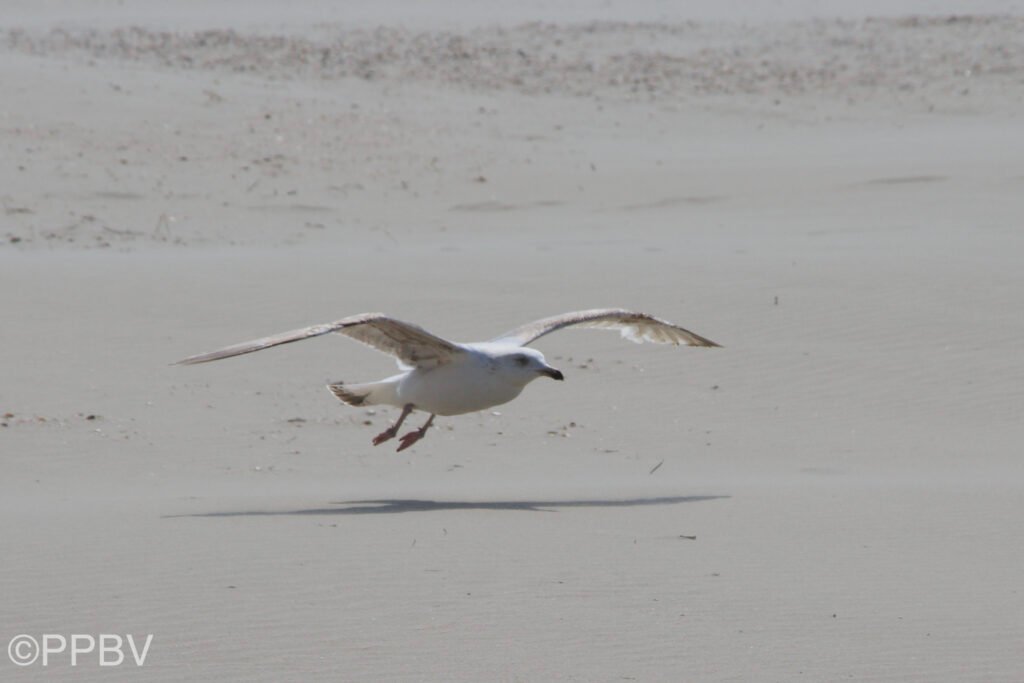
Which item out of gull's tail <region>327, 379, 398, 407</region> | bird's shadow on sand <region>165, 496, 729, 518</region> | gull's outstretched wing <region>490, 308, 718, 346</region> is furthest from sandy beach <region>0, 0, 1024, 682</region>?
gull's outstretched wing <region>490, 308, 718, 346</region>

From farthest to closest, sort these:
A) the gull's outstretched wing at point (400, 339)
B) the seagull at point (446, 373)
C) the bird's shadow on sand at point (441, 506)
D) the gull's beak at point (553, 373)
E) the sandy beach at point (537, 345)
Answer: the seagull at point (446, 373) → the gull's beak at point (553, 373) → the gull's outstretched wing at point (400, 339) → the bird's shadow on sand at point (441, 506) → the sandy beach at point (537, 345)

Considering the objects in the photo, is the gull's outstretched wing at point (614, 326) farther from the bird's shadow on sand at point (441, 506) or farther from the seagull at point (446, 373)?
the bird's shadow on sand at point (441, 506)

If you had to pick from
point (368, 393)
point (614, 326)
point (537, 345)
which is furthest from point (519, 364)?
point (537, 345)

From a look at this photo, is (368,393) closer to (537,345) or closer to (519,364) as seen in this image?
(519,364)

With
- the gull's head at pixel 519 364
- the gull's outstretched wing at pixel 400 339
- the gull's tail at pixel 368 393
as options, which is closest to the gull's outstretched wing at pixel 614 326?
the gull's head at pixel 519 364

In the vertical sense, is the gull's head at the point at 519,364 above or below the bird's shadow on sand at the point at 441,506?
above

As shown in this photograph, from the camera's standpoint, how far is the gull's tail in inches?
399

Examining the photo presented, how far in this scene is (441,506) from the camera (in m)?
9.27

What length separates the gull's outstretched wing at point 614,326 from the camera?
1077 cm

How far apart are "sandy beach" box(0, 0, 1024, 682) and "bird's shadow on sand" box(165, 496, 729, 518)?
5 centimetres

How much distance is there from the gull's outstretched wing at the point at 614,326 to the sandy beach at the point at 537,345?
0.67 m

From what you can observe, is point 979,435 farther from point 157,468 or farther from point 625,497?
point 157,468

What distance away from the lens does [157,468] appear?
34.3ft

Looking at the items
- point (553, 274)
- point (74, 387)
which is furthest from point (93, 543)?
point (553, 274)
